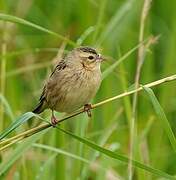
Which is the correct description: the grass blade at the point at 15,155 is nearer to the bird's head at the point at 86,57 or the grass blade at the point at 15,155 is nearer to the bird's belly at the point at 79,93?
the bird's belly at the point at 79,93

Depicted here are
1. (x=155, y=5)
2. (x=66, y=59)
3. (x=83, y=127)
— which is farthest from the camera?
(x=155, y=5)

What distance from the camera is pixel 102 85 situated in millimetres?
5434

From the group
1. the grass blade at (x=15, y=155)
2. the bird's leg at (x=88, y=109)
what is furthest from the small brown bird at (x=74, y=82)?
the grass blade at (x=15, y=155)

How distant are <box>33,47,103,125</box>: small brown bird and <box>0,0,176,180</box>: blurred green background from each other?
9 cm

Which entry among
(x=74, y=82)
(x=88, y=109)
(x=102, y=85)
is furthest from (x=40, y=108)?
(x=102, y=85)

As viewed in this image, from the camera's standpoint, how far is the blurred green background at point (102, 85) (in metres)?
4.13

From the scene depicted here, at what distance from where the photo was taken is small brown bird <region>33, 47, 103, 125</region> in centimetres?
394

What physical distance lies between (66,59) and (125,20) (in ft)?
6.32

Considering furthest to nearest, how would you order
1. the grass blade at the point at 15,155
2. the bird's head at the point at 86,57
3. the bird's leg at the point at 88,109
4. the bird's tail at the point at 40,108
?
the bird's tail at the point at 40,108
the bird's head at the point at 86,57
the bird's leg at the point at 88,109
the grass blade at the point at 15,155

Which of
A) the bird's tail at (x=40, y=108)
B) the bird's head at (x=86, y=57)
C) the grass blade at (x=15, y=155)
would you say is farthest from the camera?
the bird's tail at (x=40, y=108)

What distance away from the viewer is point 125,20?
6012 mm

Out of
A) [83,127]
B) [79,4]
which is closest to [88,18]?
[79,4]

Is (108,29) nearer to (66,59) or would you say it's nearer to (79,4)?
(66,59)

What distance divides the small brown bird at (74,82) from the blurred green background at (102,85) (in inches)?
3.6
